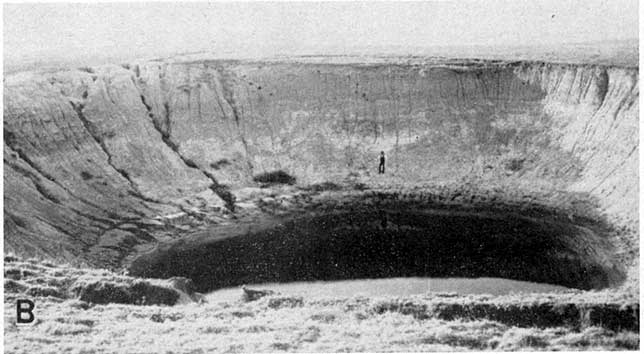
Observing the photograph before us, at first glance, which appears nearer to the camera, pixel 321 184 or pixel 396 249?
pixel 396 249

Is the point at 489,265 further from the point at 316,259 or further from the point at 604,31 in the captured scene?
the point at 604,31

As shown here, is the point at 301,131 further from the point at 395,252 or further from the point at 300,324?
the point at 300,324

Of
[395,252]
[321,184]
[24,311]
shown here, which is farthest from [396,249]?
[24,311]

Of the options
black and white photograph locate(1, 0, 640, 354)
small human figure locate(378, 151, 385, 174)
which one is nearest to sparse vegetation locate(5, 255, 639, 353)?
black and white photograph locate(1, 0, 640, 354)

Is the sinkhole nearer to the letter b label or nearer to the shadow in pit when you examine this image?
the shadow in pit

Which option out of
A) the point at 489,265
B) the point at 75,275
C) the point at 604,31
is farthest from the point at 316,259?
the point at 604,31

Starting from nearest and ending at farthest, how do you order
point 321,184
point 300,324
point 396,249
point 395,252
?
point 300,324 < point 395,252 < point 396,249 < point 321,184

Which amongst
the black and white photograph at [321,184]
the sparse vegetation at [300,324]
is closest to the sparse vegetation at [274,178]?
the black and white photograph at [321,184]
